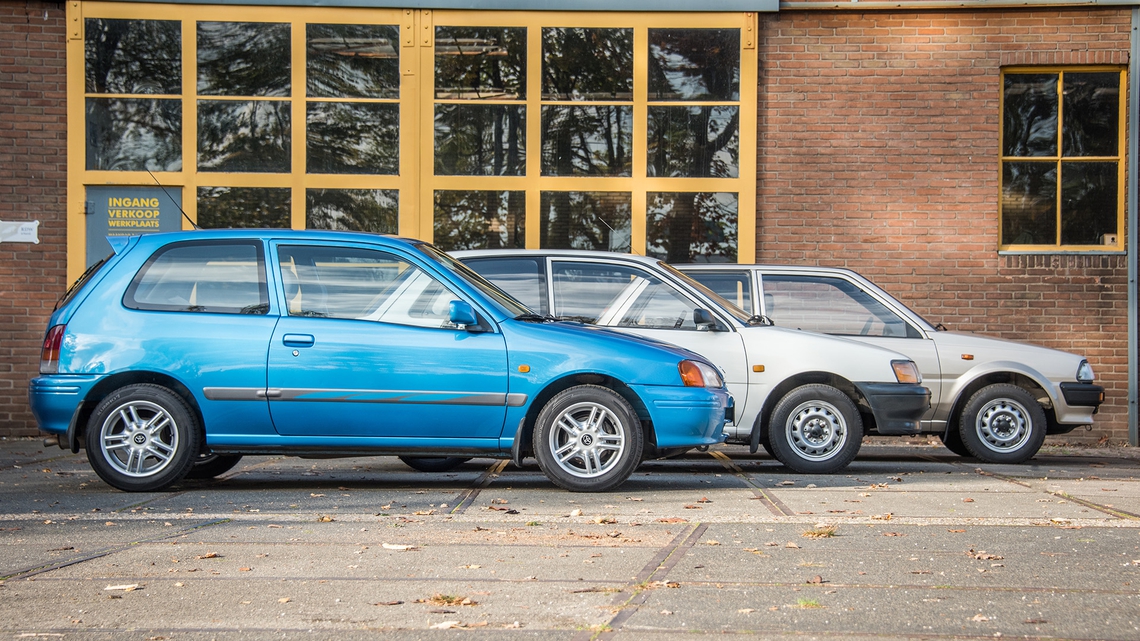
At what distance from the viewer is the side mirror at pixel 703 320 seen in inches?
347

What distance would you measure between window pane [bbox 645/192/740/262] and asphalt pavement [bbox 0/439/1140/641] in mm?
5422

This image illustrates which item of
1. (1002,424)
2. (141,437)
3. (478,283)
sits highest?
(478,283)

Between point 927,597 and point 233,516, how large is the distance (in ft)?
12.1

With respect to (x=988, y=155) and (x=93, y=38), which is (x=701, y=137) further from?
(x=93, y=38)

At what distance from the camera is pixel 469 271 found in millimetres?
8109

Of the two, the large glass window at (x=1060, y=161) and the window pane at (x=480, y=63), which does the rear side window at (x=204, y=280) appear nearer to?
the window pane at (x=480, y=63)

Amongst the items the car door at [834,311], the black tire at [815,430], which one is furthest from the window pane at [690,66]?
the black tire at [815,430]

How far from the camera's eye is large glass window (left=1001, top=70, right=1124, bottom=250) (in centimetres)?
1356

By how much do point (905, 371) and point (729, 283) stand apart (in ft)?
5.43

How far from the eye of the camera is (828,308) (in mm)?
9852

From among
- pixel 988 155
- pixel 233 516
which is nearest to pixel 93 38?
pixel 233 516

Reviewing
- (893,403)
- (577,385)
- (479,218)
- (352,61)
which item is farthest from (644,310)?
(352,61)

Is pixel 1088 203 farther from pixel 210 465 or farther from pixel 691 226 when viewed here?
pixel 210 465

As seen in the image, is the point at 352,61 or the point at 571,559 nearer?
the point at 571,559
